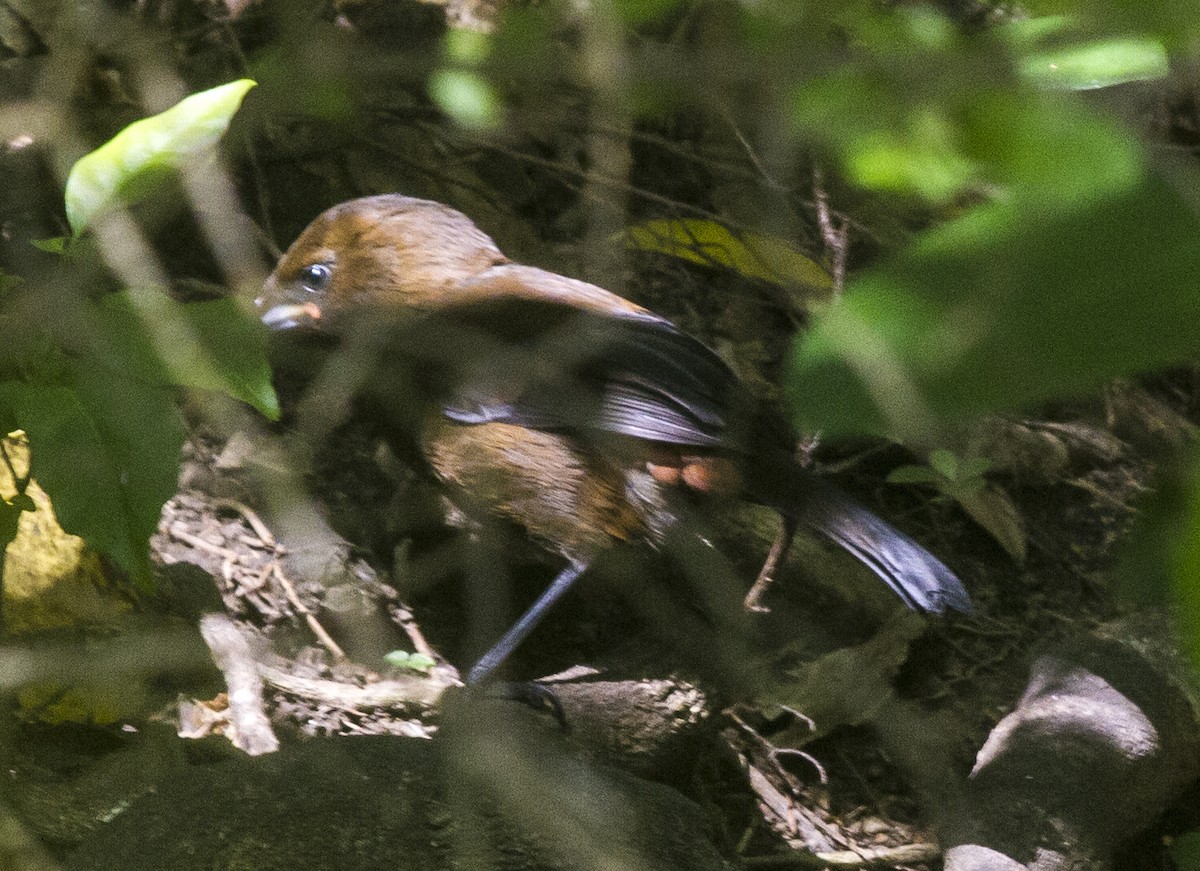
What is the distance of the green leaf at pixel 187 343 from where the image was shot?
123 cm

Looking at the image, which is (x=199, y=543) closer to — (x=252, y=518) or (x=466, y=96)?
(x=252, y=518)

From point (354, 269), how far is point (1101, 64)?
92.6 inches

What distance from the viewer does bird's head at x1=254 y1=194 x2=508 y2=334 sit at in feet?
8.74

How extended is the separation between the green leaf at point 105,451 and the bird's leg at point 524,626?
3.95ft

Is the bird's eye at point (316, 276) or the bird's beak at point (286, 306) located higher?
the bird's eye at point (316, 276)

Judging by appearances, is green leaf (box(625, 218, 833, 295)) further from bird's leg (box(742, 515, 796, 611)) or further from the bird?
bird's leg (box(742, 515, 796, 611))

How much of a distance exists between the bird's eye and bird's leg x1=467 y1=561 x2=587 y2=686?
87cm

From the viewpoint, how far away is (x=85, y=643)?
2.01m

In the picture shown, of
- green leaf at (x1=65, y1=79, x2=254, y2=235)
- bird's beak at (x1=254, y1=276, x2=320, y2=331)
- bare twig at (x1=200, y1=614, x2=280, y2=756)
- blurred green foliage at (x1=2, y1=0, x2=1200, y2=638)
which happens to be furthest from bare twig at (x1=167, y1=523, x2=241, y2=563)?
green leaf at (x1=65, y1=79, x2=254, y2=235)

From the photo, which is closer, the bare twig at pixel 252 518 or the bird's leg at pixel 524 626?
the bird's leg at pixel 524 626

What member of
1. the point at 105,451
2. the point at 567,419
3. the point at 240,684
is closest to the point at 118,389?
the point at 105,451

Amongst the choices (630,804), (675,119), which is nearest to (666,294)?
(675,119)

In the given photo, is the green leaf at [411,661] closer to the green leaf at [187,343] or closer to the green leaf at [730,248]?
the green leaf at [730,248]

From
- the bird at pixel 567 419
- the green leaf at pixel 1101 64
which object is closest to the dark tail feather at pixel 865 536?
the bird at pixel 567 419
